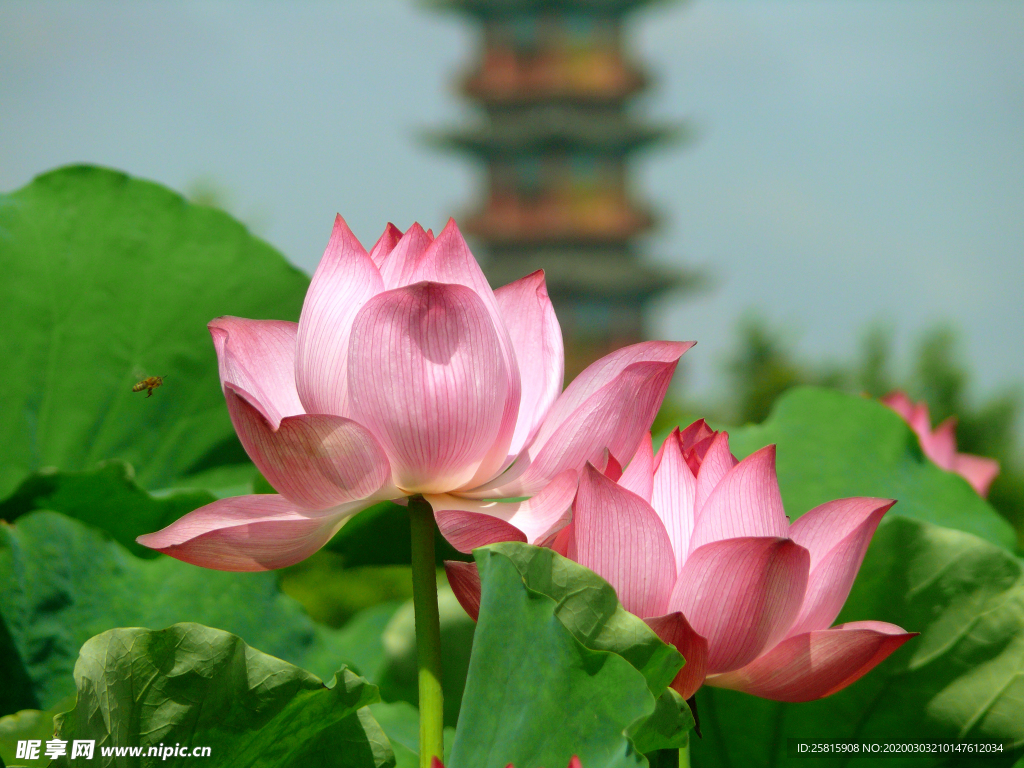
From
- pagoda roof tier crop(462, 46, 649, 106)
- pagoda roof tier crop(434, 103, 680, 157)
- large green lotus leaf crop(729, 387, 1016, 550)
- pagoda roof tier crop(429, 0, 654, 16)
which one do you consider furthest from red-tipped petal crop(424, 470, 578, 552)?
pagoda roof tier crop(429, 0, 654, 16)

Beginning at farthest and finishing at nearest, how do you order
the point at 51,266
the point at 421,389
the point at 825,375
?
the point at 825,375
the point at 51,266
the point at 421,389

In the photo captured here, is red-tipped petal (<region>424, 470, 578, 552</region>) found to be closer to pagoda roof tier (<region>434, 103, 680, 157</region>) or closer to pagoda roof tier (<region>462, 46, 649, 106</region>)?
pagoda roof tier (<region>434, 103, 680, 157</region>)

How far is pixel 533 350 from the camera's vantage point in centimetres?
37

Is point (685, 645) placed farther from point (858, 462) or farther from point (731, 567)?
point (858, 462)

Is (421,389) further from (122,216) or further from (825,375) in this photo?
(825,375)

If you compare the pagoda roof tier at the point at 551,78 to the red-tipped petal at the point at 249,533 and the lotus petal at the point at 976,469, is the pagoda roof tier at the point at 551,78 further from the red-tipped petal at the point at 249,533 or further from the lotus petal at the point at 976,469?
the red-tipped petal at the point at 249,533

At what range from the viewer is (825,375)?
643 centimetres

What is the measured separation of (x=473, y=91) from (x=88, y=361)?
17254 millimetres

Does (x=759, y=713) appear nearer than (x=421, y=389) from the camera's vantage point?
No

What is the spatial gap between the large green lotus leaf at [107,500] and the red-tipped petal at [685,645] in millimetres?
288

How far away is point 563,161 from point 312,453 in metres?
17.2

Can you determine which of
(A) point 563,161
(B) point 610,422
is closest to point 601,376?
(B) point 610,422

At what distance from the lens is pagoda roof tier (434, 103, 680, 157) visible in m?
16.5

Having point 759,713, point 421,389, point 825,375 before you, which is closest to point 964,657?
point 759,713
